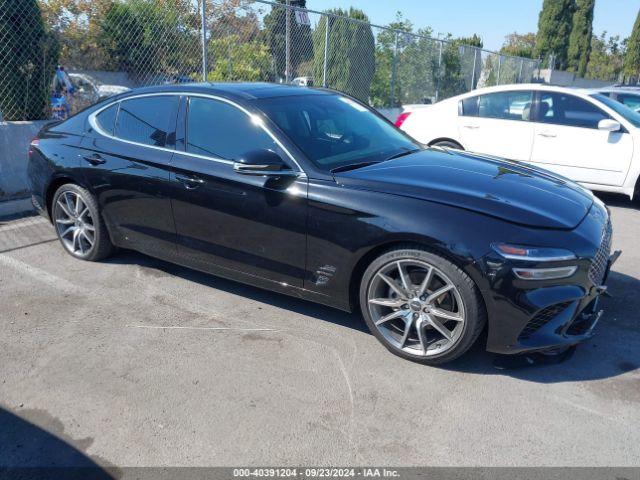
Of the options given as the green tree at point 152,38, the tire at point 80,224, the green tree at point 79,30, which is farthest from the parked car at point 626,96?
the tire at point 80,224

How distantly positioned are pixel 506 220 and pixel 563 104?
5.28m

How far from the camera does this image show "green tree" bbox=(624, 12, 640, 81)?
45375 mm

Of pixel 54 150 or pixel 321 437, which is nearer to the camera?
pixel 321 437

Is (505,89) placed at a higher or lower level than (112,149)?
higher

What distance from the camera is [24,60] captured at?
7285 millimetres

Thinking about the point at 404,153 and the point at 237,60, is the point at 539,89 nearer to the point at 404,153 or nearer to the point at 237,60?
the point at 404,153

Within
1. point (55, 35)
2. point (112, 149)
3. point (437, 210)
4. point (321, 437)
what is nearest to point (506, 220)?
point (437, 210)

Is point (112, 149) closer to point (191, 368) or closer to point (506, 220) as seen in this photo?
point (191, 368)

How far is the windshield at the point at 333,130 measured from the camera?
12.8 ft

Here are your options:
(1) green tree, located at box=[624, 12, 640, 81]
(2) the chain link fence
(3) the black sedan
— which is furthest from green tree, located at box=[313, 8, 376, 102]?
(1) green tree, located at box=[624, 12, 640, 81]

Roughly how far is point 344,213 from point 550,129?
17.4 feet

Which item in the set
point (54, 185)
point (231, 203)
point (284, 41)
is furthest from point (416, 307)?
point (284, 41)

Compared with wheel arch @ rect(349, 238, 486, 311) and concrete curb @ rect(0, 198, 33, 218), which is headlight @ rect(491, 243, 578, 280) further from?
concrete curb @ rect(0, 198, 33, 218)

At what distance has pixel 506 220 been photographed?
3.20 m
